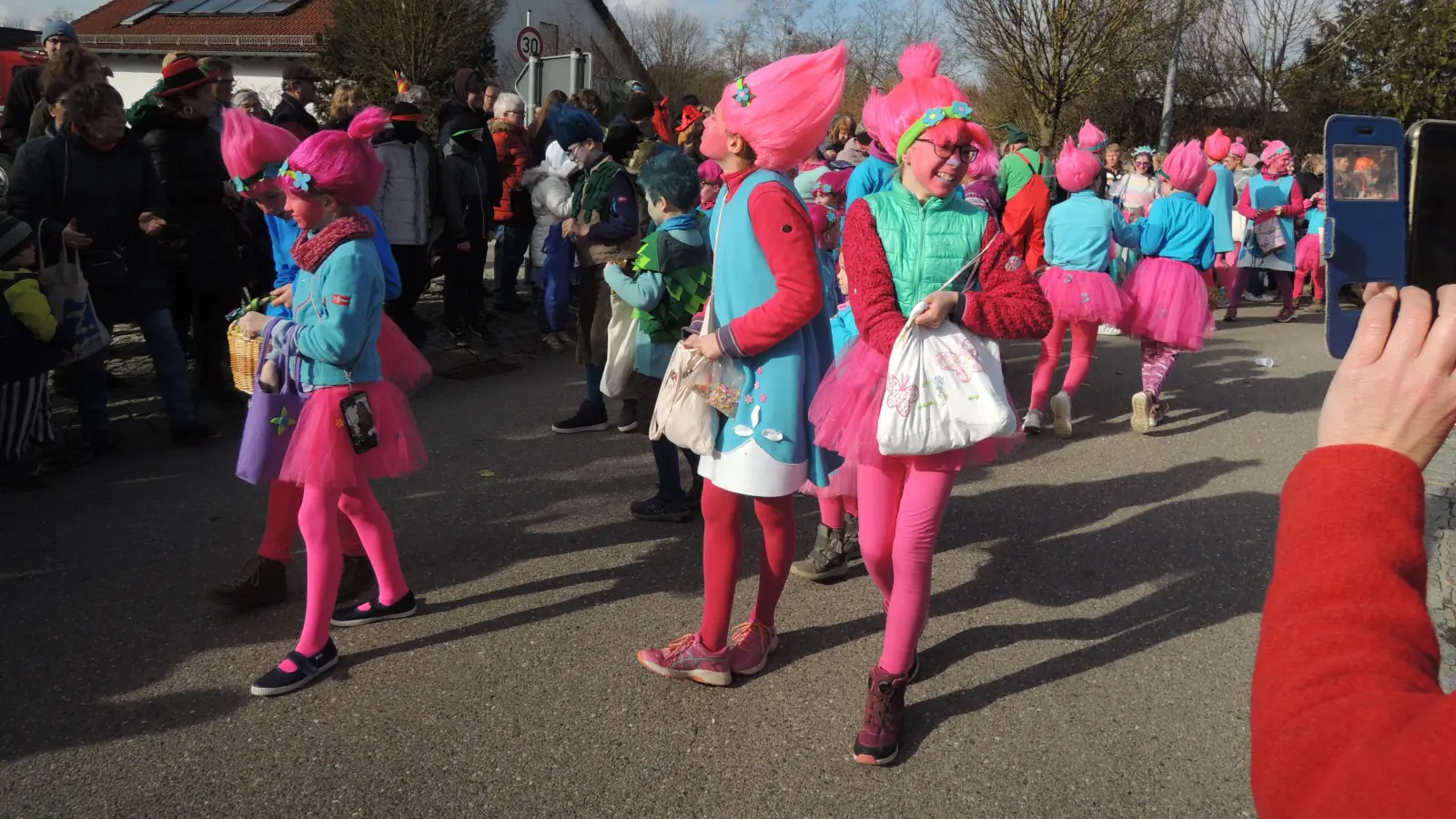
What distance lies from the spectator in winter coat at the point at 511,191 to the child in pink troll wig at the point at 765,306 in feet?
22.6

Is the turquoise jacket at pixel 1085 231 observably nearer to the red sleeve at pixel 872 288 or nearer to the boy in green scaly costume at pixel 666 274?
the boy in green scaly costume at pixel 666 274

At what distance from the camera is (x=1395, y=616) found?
929 mm

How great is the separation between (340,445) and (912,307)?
1.98 m

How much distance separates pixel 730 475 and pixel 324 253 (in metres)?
1.57

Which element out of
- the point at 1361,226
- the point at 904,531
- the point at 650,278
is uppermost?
Result: the point at 1361,226

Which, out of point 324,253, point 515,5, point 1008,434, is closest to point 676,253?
point 324,253

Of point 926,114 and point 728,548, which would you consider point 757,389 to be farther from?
point 926,114

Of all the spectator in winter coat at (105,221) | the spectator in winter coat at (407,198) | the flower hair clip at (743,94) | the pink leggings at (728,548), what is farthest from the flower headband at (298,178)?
the spectator in winter coat at (407,198)

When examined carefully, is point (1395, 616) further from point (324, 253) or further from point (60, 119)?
point (60, 119)

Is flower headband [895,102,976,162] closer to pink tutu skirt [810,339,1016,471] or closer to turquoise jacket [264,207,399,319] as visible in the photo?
pink tutu skirt [810,339,1016,471]

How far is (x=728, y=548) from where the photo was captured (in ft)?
11.8

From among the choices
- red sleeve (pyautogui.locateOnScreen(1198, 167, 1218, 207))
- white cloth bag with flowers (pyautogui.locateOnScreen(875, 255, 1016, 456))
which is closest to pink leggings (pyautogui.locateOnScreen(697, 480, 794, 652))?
white cloth bag with flowers (pyautogui.locateOnScreen(875, 255, 1016, 456))

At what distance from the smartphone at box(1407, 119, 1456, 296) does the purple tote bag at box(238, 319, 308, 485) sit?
348cm

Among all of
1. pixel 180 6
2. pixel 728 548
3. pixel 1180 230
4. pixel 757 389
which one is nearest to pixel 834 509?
pixel 728 548
